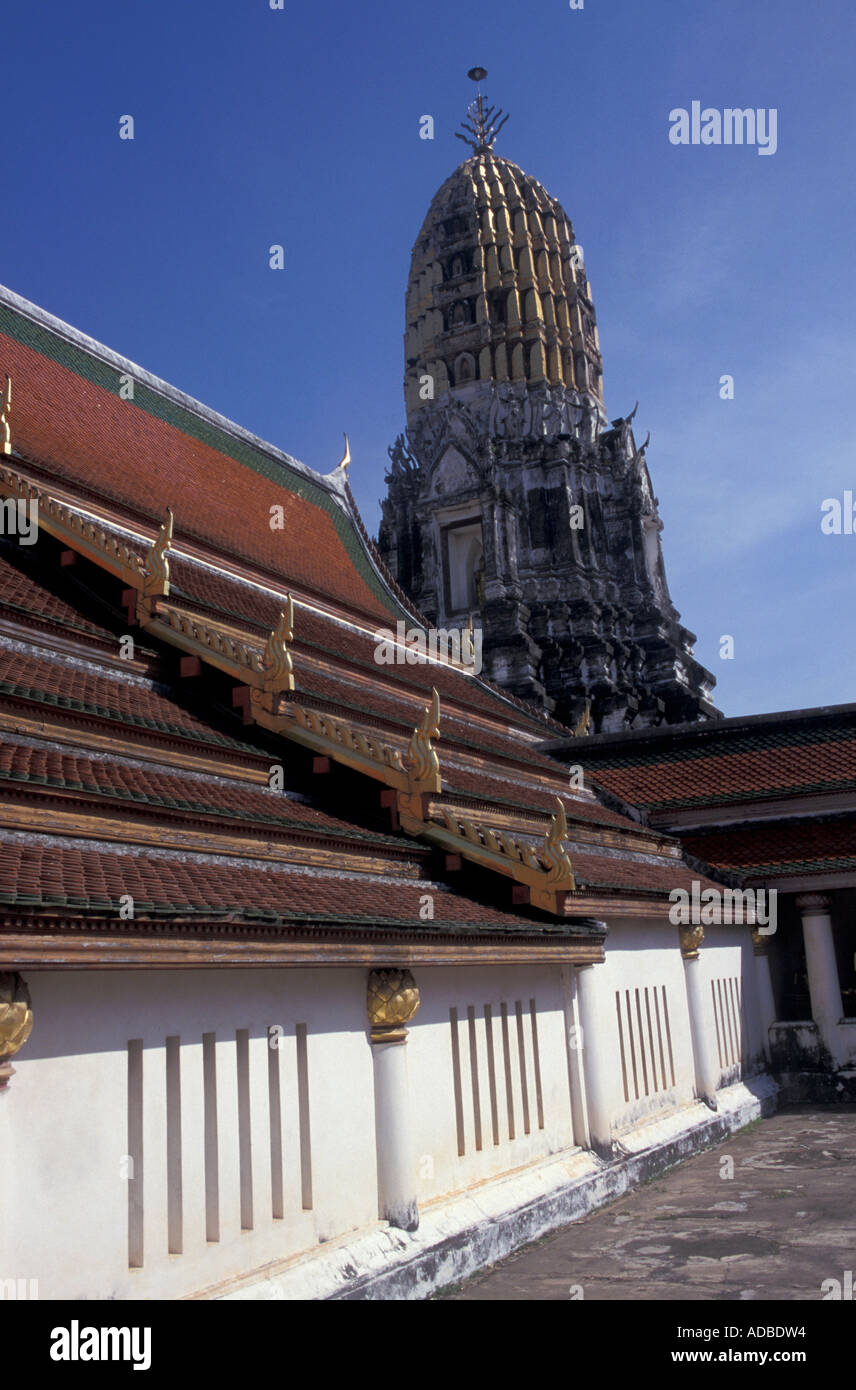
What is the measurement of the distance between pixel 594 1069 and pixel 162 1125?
6.32 m

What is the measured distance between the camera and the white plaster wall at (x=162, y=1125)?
6098 millimetres

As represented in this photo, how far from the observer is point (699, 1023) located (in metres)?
16.3

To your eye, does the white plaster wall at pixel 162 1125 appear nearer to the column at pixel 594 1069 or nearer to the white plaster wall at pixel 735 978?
the column at pixel 594 1069

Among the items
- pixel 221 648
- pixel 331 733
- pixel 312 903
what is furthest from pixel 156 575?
pixel 312 903

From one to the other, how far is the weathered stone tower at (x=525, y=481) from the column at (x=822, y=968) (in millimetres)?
20522

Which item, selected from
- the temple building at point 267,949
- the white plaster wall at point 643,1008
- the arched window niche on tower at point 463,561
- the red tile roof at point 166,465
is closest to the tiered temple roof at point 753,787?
the temple building at point 267,949

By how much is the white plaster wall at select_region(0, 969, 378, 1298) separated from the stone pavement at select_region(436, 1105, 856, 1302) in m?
1.66

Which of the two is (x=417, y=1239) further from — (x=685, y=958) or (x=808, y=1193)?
(x=685, y=958)

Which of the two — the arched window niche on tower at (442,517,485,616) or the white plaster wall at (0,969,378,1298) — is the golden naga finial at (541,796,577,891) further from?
the arched window niche on tower at (442,517,485,616)

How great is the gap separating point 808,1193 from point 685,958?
16.1 feet

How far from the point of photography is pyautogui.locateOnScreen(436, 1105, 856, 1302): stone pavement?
8.55 metres

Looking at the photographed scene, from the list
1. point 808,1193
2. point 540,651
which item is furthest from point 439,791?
point 540,651

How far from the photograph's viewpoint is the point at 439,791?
39.2ft
